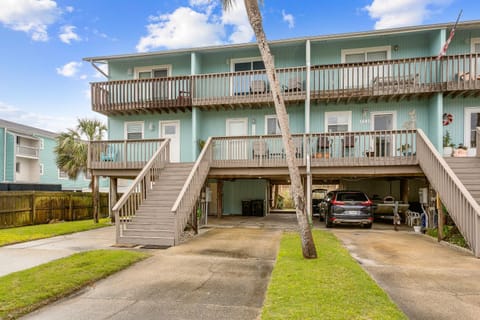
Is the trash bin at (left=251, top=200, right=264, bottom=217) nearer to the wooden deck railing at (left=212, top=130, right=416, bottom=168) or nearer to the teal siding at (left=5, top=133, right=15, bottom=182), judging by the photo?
the wooden deck railing at (left=212, top=130, right=416, bottom=168)

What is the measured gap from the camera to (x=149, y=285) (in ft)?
18.3

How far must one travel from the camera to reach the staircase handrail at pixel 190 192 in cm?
920

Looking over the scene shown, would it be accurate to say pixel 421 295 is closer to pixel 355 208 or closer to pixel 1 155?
pixel 355 208

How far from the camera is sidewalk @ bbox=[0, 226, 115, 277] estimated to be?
7.02 metres

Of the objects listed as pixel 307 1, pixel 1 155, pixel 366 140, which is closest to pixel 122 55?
pixel 307 1

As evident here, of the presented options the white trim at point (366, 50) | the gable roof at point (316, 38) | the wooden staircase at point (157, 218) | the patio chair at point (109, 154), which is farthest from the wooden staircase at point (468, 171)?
the patio chair at point (109, 154)

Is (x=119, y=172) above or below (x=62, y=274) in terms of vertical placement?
above

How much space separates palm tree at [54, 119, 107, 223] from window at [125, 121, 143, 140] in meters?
4.17

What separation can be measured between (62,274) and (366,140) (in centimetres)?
1159

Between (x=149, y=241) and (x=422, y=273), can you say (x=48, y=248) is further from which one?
(x=422, y=273)

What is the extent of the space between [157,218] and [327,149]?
729 centimetres

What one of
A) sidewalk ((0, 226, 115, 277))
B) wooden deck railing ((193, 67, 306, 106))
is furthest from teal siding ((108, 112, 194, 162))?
sidewalk ((0, 226, 115, 277))

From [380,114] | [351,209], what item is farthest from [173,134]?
[380,114]

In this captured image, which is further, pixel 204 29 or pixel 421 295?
pixel 204 29
